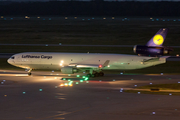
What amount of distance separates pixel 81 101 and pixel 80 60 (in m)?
19.4

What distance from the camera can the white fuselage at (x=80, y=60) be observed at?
151ft

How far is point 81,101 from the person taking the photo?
27.9 m

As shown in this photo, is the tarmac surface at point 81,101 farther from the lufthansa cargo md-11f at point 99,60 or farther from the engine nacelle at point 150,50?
the engine nacelle at point 150,50

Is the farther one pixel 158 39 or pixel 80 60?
pixel 80 60

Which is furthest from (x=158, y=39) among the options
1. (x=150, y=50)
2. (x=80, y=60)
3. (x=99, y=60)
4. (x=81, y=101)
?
(x=81, y=101)

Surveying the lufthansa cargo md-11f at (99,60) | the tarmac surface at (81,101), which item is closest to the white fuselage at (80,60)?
the lufthansa cargo md-11f at (99,60)

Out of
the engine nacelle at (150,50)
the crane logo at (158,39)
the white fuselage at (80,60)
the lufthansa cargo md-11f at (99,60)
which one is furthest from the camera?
the white fuselage at (80,60)

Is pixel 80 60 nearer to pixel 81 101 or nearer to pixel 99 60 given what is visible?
pixel 99 60

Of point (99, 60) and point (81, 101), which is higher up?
point (99, 60)

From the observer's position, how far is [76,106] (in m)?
25.8

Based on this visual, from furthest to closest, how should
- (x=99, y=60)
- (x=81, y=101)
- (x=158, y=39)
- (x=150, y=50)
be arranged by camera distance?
(x=99, y=60) < (x=158, y=39) < (x=150, y=50) < (x=81, y=101)

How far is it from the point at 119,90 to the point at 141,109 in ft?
29.6

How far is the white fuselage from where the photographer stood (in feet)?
151

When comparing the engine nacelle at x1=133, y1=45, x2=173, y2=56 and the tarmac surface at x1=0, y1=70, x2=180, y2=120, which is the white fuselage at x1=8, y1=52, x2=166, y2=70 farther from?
the tarmac surface at x1=0, y1=70, x2=180, y2=120
